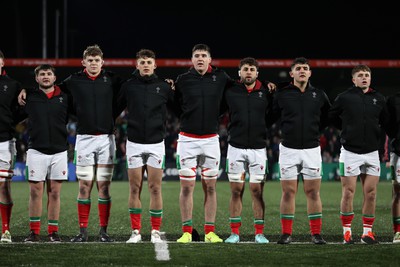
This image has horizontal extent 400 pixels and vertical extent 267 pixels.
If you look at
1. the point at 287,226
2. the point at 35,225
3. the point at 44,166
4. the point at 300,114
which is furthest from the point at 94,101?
the point at 287,226

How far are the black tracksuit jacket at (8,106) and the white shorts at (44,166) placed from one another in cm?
40

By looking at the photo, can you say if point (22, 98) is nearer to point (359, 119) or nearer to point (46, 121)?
point (46, 121)

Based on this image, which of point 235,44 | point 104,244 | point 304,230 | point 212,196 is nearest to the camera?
point 104,244

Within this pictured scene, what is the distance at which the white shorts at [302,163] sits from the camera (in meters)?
8.94

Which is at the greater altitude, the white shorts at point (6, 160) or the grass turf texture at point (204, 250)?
the white shorts at point (6, 160)

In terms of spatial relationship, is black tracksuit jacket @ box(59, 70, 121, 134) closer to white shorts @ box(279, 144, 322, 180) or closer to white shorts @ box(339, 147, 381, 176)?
white shorts @ box(279, 144, 322, 180)

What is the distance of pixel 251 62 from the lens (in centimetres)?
937

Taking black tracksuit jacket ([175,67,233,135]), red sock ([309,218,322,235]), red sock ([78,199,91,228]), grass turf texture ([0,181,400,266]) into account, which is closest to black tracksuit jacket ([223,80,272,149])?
black tracksuit jacket ([175,67,233,135])

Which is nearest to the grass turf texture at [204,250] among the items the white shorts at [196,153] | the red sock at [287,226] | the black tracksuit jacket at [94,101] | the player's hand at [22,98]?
the red sock at [287,226]

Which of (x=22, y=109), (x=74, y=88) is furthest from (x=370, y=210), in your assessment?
(x=22, y=109)

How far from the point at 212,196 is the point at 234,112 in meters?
1.16

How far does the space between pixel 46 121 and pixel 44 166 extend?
602 mm

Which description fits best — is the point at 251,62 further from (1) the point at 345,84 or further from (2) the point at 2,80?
(1) the point at 345,84

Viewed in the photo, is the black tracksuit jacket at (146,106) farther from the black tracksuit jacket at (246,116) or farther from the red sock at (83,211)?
the red sock at (83,211)
